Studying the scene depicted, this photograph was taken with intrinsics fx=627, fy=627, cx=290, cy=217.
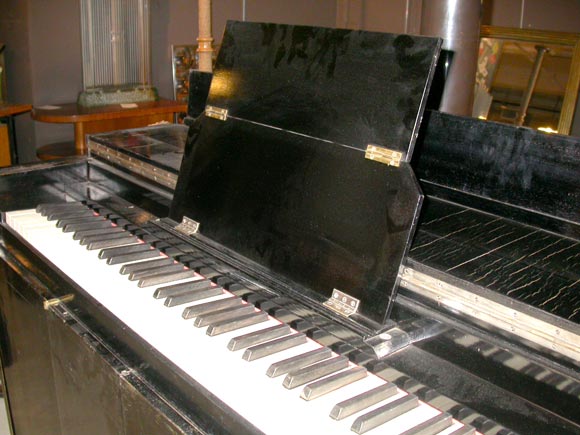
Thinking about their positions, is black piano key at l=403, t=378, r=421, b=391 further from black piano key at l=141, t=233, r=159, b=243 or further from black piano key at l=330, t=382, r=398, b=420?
black piano key at l=141, t=233, r=159, b=243

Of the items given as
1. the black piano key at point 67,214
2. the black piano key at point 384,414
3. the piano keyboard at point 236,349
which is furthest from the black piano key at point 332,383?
the black piano key at point 67,214

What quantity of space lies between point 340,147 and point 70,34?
4.17m

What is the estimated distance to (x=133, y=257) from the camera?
178 cm

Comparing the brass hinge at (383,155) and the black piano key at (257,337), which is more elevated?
the brass hinge at (383,155)

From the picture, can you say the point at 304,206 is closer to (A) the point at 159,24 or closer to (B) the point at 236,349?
(B) the point at 236,349

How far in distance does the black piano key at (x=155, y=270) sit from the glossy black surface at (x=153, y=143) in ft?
1.71

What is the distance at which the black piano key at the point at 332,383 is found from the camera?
1184 mm

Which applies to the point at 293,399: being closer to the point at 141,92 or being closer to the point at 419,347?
the point at 419,347

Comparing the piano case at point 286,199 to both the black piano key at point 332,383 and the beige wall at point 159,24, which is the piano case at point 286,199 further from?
the beige wall at point 159,24

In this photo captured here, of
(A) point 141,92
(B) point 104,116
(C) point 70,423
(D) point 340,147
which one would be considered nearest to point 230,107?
(D) point 340,147

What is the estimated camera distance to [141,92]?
5145mm

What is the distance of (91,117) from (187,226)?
2986 millimetres

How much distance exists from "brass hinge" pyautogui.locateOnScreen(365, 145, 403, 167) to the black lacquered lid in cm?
1

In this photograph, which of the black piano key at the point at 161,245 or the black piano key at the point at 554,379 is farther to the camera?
the black piano key at the point at 161,245
